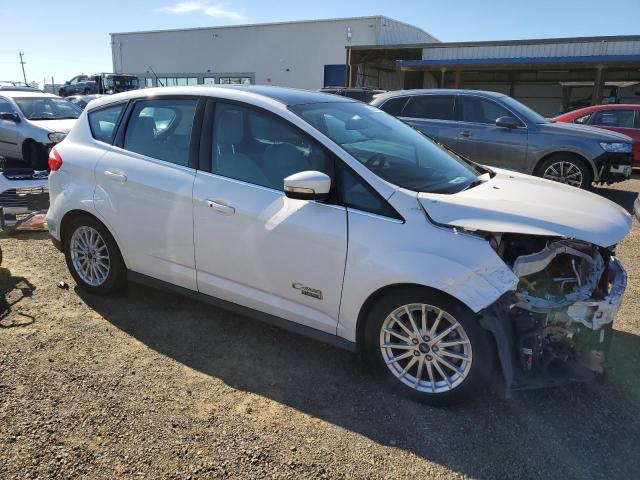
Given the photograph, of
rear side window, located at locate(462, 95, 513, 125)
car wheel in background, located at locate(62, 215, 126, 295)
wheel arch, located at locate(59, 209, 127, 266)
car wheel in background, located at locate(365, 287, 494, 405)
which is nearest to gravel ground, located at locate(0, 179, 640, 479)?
car wheel in background, located at locate(365, 287, 494, 405)

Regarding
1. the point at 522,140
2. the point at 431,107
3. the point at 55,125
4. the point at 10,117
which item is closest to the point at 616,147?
the point at 522,140

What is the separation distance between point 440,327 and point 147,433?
1667mm

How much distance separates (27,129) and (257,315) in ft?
28.9

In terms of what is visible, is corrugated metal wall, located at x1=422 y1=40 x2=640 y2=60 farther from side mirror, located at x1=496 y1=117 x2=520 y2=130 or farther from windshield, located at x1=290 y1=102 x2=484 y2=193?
windshield, located at x1=290 y1=102 x2=484 y2=193

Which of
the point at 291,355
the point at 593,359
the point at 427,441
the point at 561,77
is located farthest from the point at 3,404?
the point at 561,77

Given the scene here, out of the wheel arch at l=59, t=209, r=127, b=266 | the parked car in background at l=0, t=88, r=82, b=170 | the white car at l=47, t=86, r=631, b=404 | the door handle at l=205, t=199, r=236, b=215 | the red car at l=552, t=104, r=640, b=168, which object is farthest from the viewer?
the red car at l=552, t=104, r=640, b=168

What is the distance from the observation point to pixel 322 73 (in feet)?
111

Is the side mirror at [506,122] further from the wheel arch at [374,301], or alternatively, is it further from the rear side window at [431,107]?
the wheel arch at [374,301]

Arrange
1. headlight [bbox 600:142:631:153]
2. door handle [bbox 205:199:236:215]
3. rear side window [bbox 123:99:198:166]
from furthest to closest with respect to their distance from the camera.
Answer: headlight [bbox 600:142:631:153] → rear side window [bbox 123:99:198:166] → door handle [bbox 205:199:236:215]

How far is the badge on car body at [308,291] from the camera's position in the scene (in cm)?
301

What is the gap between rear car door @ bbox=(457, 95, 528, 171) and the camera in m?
8.12

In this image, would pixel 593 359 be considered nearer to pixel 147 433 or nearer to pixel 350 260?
pixel 350 260

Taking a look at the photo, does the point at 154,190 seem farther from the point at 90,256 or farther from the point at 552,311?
the point at 552,311

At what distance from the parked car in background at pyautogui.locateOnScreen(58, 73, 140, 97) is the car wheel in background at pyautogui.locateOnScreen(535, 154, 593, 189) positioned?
27.7 m
